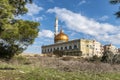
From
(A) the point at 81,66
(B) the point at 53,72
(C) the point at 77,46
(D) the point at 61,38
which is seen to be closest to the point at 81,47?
(C) the point at 77,46

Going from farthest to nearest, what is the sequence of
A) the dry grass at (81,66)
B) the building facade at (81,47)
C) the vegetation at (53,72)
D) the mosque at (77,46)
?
1. the mosque at (77,46)
2. the building facade at (81,47)
3. the dry grass at (81,66)
4. the vegetation at (53,72)

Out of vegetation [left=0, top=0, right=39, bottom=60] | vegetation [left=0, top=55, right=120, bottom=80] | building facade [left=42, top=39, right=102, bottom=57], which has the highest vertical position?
building facade [left=42, top=39, right=102, bottom=57]

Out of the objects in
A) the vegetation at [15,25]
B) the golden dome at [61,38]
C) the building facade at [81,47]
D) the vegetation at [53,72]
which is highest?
the golden dome at [61,38]

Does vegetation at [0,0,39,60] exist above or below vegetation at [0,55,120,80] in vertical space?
above

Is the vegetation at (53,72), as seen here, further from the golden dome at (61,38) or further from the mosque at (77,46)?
the golden dome at (61,38)

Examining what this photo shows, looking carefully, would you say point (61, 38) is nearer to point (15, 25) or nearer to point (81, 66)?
point (81, 66)

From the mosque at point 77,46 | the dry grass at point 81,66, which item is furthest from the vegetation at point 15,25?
the mosque at point 77,46

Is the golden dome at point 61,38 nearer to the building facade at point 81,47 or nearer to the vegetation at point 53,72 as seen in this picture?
the building facade at point 81,47

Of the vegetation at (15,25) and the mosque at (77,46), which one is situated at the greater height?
the mosque at (77,46)

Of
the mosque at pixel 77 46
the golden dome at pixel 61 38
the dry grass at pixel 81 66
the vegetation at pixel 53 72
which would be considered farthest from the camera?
the golden dome at pixel 61 38

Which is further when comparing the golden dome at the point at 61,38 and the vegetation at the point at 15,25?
the golden dome at the point at 61,38

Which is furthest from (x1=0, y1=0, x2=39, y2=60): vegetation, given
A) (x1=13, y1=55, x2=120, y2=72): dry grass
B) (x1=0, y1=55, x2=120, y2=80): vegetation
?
(x1=13, y1=55, x2=120, y2=72): dry grass

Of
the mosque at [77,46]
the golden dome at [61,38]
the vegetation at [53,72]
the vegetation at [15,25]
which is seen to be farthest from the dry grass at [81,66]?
the golden dome at [61,38]

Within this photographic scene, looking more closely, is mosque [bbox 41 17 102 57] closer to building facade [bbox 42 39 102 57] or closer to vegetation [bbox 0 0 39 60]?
building facade [bbox 42 39 102 57]
